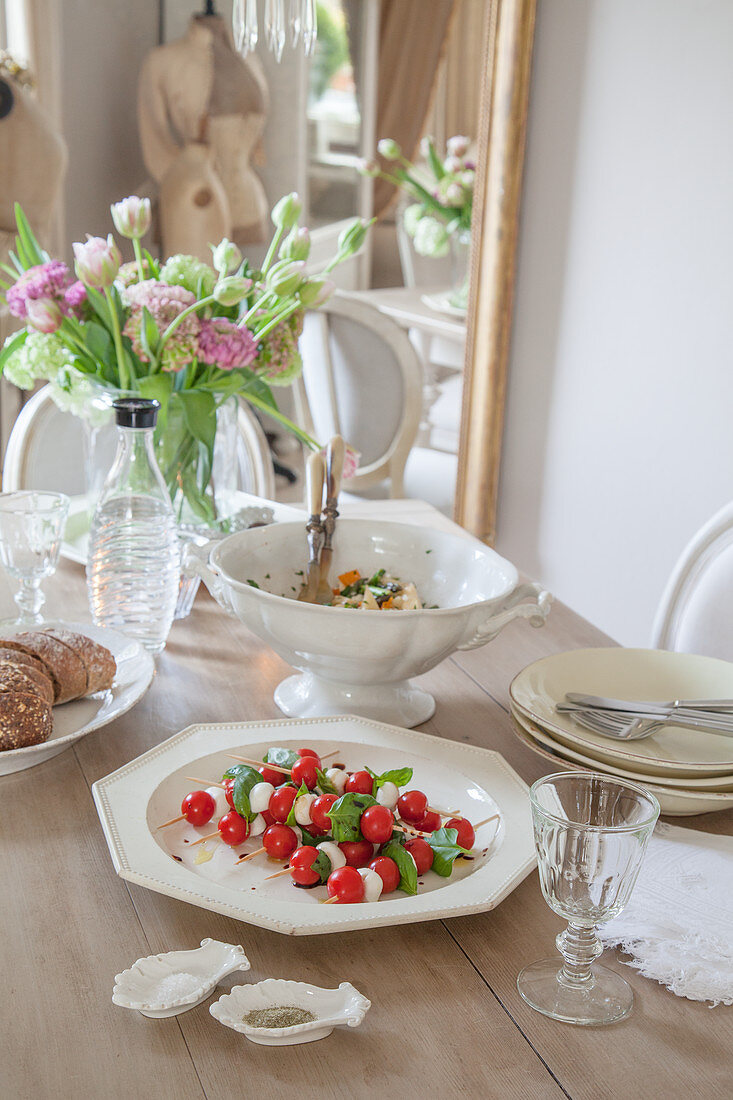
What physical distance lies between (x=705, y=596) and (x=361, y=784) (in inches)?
27.2

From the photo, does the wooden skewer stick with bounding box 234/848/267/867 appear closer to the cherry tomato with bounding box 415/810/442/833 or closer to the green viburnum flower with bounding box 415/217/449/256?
the cherry tomato with bounding box 415/810/442/833

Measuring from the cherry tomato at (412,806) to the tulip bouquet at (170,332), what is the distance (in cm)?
57

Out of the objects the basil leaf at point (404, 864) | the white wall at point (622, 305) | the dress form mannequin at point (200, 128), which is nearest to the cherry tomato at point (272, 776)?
the basil leaf at point (404, 864)

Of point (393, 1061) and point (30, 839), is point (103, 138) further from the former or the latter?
point (393, 1061)

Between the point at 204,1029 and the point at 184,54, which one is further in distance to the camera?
the point at 184,54

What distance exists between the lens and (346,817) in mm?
686

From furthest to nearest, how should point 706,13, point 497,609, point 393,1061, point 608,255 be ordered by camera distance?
point 608,255 → point 706,13 → point 497,609 → point 393,1061

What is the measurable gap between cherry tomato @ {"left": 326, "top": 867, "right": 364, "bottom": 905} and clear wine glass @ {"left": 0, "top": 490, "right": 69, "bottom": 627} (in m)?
0.49

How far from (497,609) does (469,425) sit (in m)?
1.72

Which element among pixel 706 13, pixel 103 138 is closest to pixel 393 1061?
pixel 706 13

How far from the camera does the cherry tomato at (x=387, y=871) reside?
26.7 inches

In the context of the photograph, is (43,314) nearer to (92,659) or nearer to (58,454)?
(92,659)

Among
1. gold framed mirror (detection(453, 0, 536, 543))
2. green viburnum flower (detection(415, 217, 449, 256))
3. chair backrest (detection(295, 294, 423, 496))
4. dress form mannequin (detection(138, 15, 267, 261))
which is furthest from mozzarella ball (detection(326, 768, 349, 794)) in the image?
dress form mannequin (detection(138, 15, 267, 261))

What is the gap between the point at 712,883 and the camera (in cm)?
71
